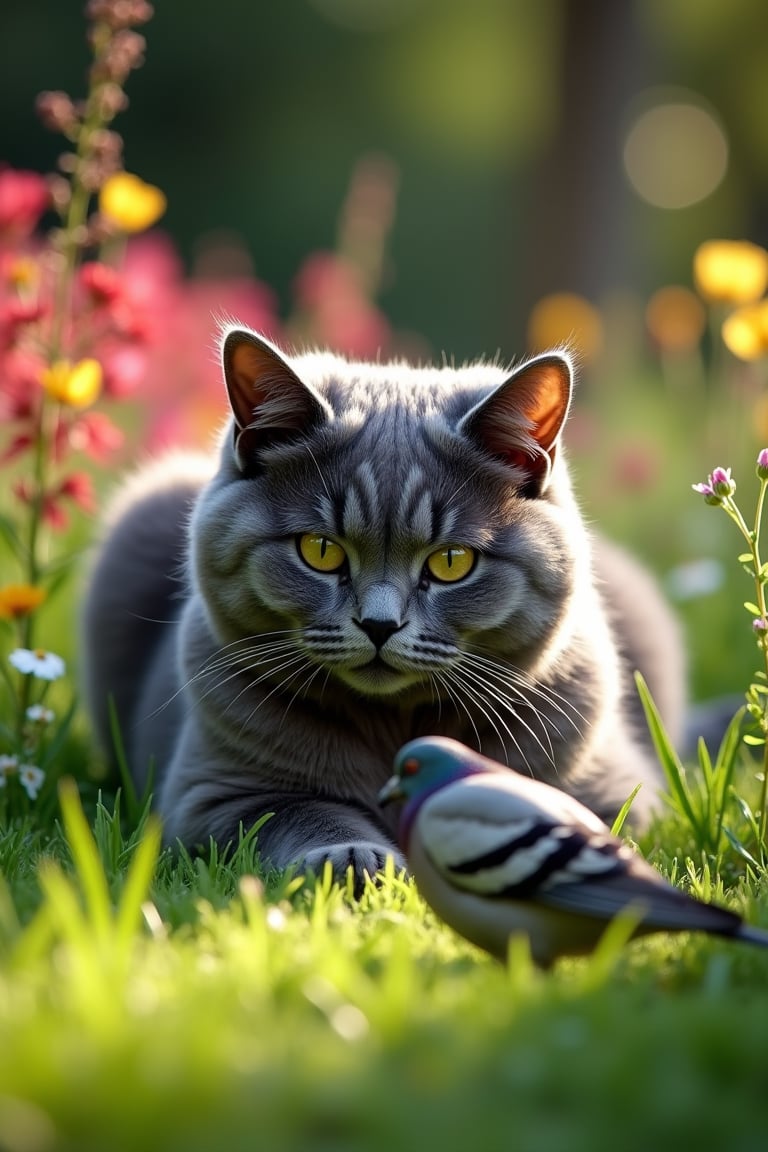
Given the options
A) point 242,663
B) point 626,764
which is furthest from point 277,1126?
point 626,764

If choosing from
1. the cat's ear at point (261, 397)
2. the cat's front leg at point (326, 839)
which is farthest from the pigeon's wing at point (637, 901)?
the cat's ear at point (261, 397)

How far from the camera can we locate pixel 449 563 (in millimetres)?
2252

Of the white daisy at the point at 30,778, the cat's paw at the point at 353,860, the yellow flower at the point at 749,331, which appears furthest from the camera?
the yellow flower at the point at 749,331

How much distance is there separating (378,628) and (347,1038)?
82 centimetres

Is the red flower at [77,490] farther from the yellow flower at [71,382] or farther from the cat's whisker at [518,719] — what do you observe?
the cat's whisker at [518,719]

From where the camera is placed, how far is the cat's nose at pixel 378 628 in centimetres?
209

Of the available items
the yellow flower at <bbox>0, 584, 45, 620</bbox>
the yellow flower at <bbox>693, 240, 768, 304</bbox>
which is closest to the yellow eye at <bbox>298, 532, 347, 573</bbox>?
the yellow flower at <bbox>0, 584, 45, 620</bbox>

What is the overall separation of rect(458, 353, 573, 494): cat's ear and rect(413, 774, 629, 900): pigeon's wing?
84 centimetres

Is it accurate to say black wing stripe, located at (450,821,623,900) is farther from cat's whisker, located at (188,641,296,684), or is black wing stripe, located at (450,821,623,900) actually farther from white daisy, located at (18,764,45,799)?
white daisy, located at (18,764,45,799)

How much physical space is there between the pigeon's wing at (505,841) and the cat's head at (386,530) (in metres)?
0.51

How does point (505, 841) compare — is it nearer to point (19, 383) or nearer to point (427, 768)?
point (427, 768)

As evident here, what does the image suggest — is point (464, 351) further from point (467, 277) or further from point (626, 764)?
point (626, 764)

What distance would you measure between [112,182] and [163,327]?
218cm

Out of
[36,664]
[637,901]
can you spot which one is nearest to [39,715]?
[36,664]
